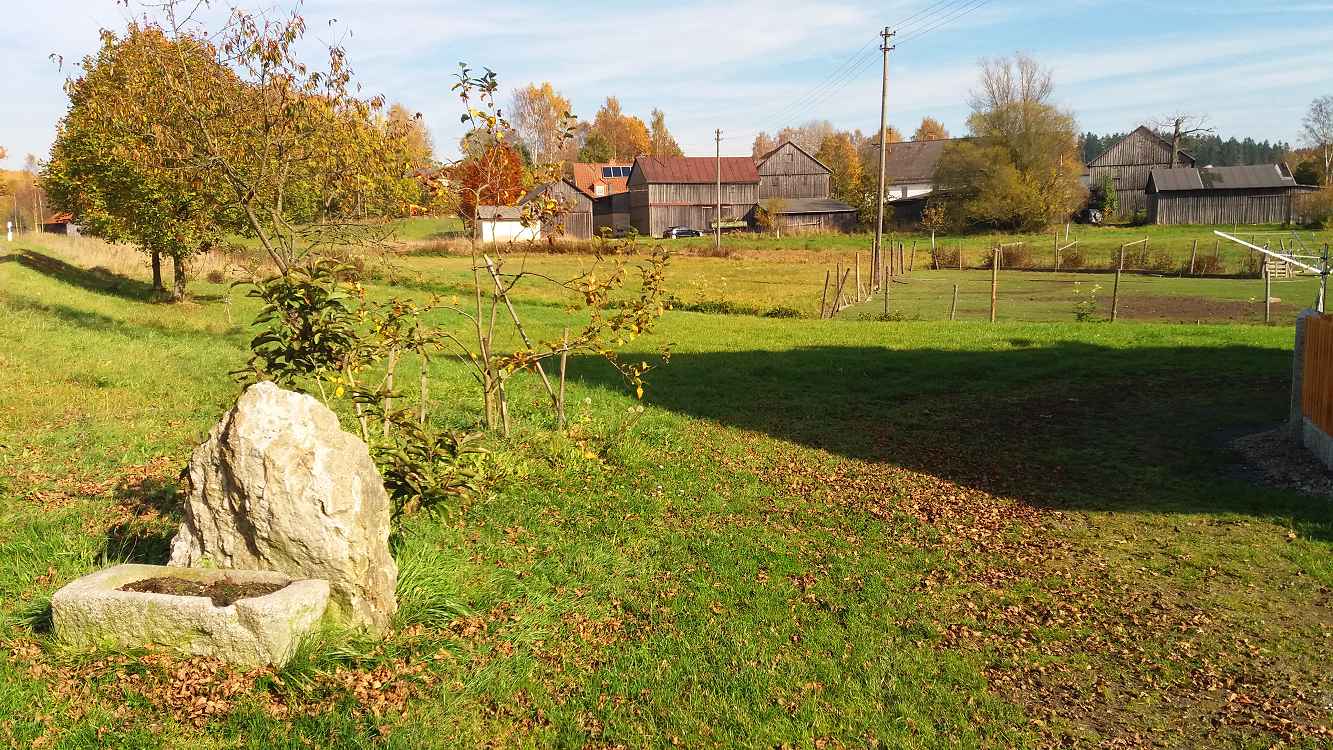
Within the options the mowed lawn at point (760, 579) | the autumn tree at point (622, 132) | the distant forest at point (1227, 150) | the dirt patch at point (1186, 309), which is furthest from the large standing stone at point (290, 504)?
the distant forest at point (1227, 150)

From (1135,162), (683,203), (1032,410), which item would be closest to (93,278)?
(1032,410)

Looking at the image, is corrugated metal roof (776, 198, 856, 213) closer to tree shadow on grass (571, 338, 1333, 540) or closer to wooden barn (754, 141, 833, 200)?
wooden barn (754, 141, 833, 200)

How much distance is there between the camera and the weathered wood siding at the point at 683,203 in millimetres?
79125

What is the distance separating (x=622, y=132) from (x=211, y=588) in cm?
12194

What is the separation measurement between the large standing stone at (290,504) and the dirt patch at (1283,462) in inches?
357

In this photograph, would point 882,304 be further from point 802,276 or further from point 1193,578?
point 1193,578

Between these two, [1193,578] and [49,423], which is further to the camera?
[49,423]

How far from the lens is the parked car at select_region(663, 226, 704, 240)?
77.1 meters

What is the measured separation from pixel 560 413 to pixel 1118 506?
6.10 metres

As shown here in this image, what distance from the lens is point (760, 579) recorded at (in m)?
7.21

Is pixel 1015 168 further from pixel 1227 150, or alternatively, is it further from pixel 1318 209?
pixel 1227 150

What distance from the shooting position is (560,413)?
36.0 ft

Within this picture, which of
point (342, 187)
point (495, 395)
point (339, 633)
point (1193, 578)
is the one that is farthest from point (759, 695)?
point (342, 187)

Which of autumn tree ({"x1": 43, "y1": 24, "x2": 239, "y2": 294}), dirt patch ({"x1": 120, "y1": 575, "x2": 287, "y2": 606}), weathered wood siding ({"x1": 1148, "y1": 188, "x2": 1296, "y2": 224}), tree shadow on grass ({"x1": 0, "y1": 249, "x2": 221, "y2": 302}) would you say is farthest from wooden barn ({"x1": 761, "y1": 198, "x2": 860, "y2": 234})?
dirt patch ({"x1": 120, "y1": 575, "x2": 287, "y2": 606})
